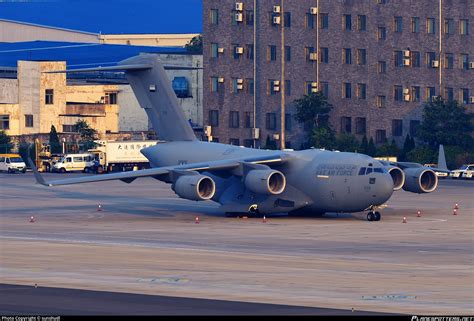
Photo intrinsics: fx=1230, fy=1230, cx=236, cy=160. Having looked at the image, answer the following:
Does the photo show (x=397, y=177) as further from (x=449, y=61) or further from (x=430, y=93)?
(x=449, y=61)

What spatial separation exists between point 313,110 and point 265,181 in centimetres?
5975

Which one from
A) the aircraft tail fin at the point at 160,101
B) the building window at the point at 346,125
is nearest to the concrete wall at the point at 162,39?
the building window at the point at 346,125

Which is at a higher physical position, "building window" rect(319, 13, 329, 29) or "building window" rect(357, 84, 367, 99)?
"building window" rect(319, 13, 329, 29)

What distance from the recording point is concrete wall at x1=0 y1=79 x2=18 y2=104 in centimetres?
12825

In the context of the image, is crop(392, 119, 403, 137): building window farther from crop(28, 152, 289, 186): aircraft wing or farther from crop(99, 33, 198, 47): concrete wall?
crop(99, 33, 198, 47): concrete wall

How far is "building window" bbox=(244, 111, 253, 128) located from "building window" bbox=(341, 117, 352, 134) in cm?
964

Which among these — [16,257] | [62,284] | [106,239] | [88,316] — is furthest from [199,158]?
[88,316]

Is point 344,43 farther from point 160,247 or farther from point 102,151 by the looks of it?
point 160,247

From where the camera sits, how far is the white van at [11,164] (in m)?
114

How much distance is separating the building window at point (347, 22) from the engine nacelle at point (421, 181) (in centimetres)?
5752

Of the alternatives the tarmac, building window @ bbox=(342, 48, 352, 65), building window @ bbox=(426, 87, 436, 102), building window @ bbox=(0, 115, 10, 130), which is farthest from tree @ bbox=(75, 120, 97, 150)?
the tarmac

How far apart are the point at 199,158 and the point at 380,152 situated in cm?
4860

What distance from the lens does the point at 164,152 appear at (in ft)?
212

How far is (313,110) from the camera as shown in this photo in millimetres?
116250
